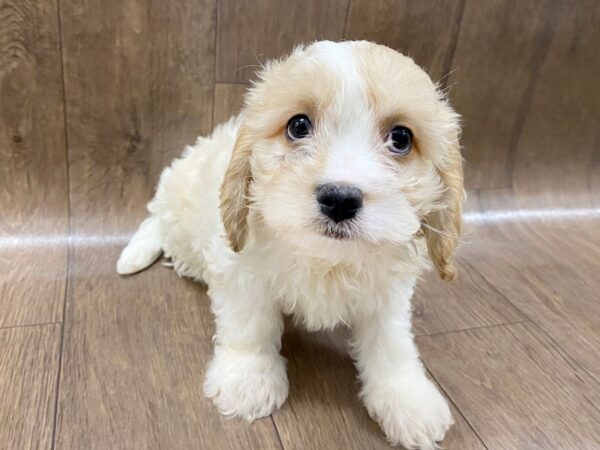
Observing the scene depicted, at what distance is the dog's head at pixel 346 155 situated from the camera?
1.05 metres

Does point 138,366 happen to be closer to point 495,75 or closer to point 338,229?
point 338,229

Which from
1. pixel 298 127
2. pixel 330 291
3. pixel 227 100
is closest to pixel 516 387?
pixel 330 291

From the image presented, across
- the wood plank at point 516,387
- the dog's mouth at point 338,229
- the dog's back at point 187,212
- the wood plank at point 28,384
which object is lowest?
the wood plank at point 28,384

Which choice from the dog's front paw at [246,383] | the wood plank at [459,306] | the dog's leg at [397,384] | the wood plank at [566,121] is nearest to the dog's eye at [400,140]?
the dog's leg at [397,384]

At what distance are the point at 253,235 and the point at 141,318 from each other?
0.58m

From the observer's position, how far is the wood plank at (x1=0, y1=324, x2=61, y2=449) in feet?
4.19

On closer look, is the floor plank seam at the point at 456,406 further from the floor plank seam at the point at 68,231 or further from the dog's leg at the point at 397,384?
the floor plank seam at the point at 68,231

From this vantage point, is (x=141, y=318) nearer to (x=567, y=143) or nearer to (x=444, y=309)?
(x=444, y=309)

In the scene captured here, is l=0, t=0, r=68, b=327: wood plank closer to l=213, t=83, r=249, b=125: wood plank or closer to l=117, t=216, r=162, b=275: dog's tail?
l=117, t=216, r=162, b=275: dog's tail

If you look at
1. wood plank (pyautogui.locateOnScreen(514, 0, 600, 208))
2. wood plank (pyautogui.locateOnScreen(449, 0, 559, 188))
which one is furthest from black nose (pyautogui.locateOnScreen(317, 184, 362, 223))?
wood plank (pyautogui.locateOnScreen(514, 0, 600, 208))

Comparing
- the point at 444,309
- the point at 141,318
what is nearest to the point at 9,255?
the point at 141,318

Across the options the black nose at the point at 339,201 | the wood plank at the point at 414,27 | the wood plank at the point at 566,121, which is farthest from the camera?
the wood plank at the point at 566,121

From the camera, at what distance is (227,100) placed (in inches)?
81.2

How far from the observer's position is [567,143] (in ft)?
8.39
